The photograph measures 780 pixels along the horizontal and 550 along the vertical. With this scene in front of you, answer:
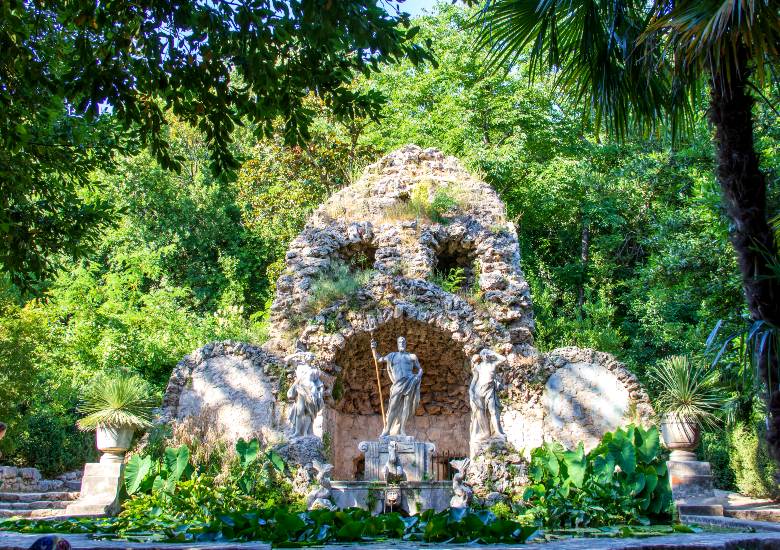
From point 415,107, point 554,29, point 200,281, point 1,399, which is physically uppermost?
point 415,107

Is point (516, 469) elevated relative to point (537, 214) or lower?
lower

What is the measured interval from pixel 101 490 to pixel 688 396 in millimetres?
7960

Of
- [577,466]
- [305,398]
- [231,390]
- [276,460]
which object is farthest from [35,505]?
[577,466]

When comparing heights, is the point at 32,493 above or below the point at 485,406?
below

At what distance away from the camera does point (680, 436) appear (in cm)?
966

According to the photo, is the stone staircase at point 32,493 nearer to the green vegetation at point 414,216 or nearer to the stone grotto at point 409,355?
the green vegetation at point 414,216

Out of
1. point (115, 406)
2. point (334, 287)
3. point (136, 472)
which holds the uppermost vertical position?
point (334, 287)

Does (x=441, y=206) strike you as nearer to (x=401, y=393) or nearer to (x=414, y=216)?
(x=414, y=216)

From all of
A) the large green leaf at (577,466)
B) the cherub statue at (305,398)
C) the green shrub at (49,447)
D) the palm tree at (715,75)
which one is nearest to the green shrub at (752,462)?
the large green leaf at (577,466)

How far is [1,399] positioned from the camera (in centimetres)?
1253

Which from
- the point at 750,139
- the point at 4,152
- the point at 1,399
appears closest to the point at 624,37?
the point at 750,139

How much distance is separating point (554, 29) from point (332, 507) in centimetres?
722

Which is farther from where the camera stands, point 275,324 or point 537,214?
point 537,214

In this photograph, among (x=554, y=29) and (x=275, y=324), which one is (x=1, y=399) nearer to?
(x=275, y=324)
